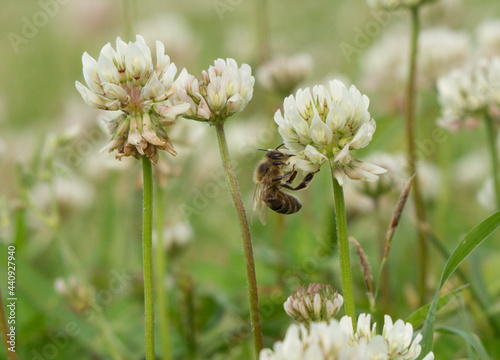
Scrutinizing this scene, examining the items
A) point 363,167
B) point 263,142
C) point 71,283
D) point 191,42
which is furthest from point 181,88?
point 191,42

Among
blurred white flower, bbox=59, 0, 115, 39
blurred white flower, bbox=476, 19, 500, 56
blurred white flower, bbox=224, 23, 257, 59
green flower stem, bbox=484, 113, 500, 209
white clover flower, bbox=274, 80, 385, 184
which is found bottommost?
white clover flower, bbox=274, 80, 385, 184

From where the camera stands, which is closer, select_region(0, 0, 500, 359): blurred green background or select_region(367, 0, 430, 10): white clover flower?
select_region(0, 0, 500, 359): blurred green background

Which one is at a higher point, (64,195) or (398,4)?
(64,195)

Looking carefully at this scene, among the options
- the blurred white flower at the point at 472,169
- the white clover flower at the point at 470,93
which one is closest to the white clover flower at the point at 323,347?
the white clover flower at the point at 470,93

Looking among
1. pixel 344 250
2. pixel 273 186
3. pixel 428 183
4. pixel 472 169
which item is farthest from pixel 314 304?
pixel 472 169

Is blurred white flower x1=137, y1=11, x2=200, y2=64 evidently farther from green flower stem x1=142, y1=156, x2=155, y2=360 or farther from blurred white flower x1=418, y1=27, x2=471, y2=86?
green flower stem x1=142, y1=156, x2=155, y2=360

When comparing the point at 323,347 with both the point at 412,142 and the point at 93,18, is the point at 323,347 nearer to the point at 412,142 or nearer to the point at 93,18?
the point at 412,142

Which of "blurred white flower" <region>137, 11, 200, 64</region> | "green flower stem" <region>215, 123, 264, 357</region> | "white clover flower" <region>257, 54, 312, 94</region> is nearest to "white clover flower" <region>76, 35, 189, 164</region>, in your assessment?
"green flower stem" <region>215, 123, 264, 357</region>
